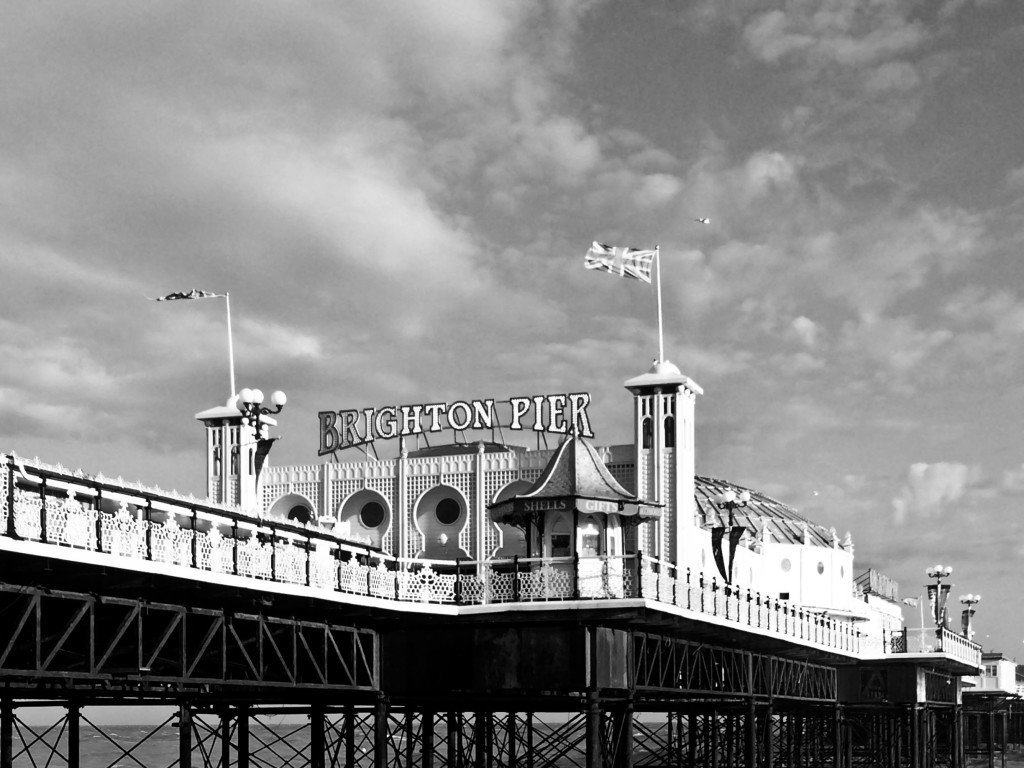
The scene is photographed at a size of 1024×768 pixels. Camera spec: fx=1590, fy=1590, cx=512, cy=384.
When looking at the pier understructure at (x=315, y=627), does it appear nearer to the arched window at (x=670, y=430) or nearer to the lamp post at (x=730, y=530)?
the lamp post at (x=730, y=530)

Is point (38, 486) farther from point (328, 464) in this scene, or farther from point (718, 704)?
point (328, 464)

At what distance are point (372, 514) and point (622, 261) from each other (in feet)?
60.0

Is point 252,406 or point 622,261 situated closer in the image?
point 252,406

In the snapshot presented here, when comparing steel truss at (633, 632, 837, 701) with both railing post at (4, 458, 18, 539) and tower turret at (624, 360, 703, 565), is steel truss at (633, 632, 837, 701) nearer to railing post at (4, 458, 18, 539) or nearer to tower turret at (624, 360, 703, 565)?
tower turret at (624, 360, 703, 565)

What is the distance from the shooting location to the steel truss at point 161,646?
98.7ft

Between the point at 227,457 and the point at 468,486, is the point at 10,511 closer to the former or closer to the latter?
the point at 468,486

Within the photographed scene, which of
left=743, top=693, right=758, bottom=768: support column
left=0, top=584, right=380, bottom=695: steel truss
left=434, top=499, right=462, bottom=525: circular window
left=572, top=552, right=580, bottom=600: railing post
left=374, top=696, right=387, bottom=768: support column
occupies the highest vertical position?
left=434, top=499, right=462, bottom=525: circular window

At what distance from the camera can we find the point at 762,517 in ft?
399

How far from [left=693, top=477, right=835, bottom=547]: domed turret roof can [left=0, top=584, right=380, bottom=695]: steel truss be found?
65421 mm

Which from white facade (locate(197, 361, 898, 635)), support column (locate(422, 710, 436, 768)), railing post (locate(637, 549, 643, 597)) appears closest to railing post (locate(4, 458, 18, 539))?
railing post (locate(637, 549, 643, 597))

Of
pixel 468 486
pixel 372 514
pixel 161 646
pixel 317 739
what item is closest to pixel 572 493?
pixel 317 739

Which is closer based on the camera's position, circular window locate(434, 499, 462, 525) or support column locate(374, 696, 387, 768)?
support column locate(374, 696, 387, 768)

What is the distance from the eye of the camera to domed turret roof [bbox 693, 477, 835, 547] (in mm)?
108562

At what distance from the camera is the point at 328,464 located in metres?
78.6
